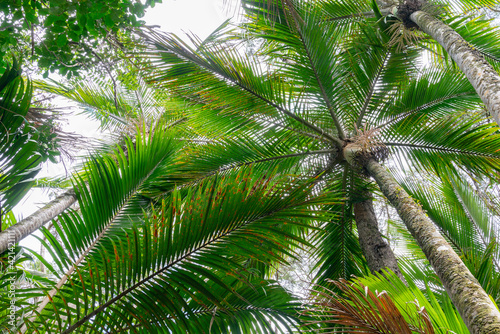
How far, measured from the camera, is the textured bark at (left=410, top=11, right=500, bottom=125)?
5.90ft

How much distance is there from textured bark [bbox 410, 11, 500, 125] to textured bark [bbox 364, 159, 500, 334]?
0.69 m

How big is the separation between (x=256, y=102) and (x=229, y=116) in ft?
1.10

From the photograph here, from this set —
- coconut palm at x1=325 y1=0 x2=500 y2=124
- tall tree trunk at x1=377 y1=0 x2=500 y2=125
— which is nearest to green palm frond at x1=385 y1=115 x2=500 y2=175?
coconut palm at x1=325 y1=0 x2=500 y2=124

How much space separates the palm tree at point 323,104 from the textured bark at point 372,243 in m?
0.14

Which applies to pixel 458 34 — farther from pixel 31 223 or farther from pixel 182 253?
pixel 31 223

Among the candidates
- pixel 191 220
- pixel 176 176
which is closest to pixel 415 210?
pixel 191 220

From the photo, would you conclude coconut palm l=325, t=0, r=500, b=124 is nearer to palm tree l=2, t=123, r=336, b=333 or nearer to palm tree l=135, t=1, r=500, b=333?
palm tree l=135, t=1, r=500, b=333

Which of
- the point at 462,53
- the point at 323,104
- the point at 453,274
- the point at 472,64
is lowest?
the point at 453,274

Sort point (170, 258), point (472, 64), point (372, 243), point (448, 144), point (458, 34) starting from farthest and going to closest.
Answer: point (448, 144) < point (372, 243) < point (458, 34) < point (472, 64) < point (170, 258)

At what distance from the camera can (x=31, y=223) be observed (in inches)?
80.4

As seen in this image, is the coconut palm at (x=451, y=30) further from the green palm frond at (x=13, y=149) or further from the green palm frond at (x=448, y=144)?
the green palm frond at (x=13, y=149)

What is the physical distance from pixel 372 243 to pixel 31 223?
2.62 metres

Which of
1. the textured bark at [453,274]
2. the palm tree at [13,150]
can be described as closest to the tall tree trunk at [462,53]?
the textured bark at [453,274]

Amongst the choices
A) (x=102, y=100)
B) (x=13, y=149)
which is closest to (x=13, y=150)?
(x=13, y=149)
